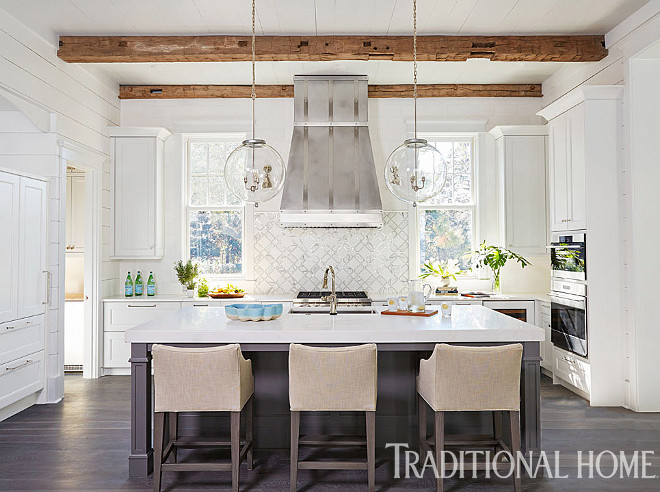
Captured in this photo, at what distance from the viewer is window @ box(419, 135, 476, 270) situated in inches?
249

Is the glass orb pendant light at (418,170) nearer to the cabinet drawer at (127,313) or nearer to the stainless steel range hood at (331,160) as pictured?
the stainless steel range hood at (331,160)

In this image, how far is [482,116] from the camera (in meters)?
6.30

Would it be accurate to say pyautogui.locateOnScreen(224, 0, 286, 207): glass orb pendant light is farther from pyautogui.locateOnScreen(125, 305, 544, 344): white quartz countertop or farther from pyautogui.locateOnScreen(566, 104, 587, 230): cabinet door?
pyautogui.locateOnScreen(566, 104, 587, 230): cabinet door

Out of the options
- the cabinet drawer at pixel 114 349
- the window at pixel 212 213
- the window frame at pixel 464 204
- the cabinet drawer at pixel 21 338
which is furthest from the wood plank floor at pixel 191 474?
the window frame at pixel 464 204

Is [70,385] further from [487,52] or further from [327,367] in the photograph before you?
[487,52]

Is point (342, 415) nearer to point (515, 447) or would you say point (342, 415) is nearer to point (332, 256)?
point (515, 447)

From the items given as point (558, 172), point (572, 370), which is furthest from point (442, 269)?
point (572, 370)

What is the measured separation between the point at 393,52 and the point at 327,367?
3.19 m

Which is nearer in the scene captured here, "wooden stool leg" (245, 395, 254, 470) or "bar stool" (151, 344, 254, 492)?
"bar stool" (151, 344, 254, 492)

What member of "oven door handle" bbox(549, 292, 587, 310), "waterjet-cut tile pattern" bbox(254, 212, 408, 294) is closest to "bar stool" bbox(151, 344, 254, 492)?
"oven door handle" bbox(549, 292, 587, 310)

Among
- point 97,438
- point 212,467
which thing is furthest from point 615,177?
point 97,438

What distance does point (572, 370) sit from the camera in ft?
16.1

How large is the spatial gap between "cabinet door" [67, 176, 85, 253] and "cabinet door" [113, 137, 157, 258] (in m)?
0.75

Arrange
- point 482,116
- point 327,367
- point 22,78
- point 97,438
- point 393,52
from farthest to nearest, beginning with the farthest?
point 482,116 < point 393,52 < point 22,78 < point 97,438 < point 327,367
